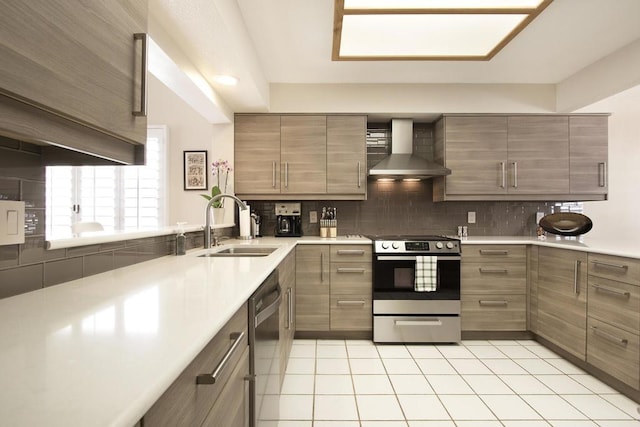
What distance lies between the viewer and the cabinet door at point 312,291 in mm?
3031

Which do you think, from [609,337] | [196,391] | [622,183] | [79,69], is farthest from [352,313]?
[622,183]

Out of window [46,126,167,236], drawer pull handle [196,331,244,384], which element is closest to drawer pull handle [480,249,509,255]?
drawer pull handle [196,331,244,384]

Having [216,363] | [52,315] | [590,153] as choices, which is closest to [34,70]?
[52,315]

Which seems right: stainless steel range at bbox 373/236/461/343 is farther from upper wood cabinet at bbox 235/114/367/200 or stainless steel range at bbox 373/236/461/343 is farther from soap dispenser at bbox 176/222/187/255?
soap dispenser at bbox 176/222/187/255

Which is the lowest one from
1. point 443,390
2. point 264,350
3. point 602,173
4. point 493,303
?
point 443,390

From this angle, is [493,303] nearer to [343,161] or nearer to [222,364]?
[343,161]

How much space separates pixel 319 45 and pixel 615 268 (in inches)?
99.4

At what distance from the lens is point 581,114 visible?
10.9 ft

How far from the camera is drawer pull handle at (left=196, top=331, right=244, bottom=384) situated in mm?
721

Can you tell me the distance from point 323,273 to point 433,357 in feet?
3.67

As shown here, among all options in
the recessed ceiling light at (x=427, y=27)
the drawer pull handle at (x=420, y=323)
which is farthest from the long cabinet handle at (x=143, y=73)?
the drawer pull handle at (x=420, y=323)

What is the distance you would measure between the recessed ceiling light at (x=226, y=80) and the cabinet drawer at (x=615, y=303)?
2.92 meters

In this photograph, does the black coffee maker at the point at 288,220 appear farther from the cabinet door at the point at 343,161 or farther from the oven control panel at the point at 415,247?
the oven control panel at the point at 415,247

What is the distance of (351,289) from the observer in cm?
304
